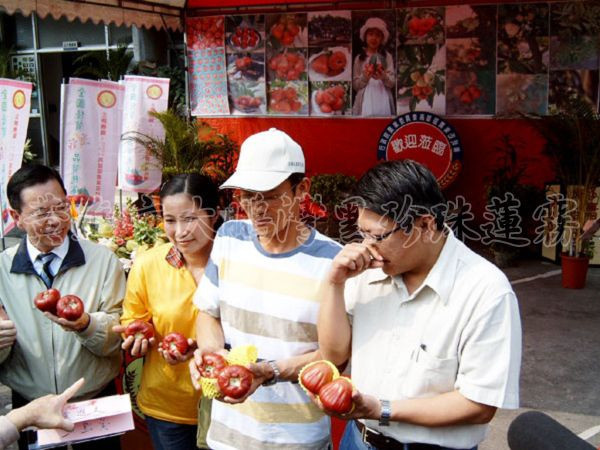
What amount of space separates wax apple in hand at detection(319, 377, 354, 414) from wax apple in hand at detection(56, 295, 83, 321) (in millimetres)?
1060

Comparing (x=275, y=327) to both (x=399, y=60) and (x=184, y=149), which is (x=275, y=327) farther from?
(x=399, y=60)

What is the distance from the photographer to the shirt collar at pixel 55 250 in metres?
2.45

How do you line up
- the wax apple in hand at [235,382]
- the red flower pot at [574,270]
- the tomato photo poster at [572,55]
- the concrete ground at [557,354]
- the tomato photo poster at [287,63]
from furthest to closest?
the tomato photo poster at [287,63], the tomato photo poster at [572,55], the red flower pot at [574,270], the concrete ground at [557,354], the wax apple in hand at [235,382]

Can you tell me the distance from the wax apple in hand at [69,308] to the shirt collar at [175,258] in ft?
1.22

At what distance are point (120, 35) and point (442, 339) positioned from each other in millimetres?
10422

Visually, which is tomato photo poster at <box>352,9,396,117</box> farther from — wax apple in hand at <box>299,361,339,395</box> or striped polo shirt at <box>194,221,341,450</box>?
wax apple in hand at <box>299,361,339,395</box>

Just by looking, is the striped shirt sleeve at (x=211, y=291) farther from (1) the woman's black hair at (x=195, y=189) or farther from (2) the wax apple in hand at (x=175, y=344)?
(1) the woman's black hair at (x=195, y=189)

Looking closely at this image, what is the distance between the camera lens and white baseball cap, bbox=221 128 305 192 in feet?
6.52

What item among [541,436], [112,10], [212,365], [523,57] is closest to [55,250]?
[212,365]

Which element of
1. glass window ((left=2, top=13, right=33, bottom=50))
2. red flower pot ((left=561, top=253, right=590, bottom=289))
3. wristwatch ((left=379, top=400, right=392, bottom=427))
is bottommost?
red flower pot ((left=561, top=253, right=590, bottom=289))

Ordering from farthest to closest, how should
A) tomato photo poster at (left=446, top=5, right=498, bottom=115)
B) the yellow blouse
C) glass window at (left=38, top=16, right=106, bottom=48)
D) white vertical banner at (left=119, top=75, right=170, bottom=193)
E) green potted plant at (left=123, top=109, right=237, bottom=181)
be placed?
glass window at (left=38, top=16, right=106, bottom=48) → tomato photo poster at (left=446, top=5, right=498, bottom=115) → green potted plant at (left=123, top=109, right=237, bottom=181) → white vertical banner at (left=119, top=75, right=170, bottom=193) → the yellow blouse

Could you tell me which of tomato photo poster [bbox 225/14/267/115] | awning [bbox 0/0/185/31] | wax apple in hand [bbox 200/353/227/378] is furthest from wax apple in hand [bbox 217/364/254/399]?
tomato photo poster [bbox 225/14/267/115]

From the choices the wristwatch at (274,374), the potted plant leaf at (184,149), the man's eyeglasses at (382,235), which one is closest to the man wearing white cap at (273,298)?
the wristwatch at (274,374)

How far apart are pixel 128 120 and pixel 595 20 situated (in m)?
5.01
